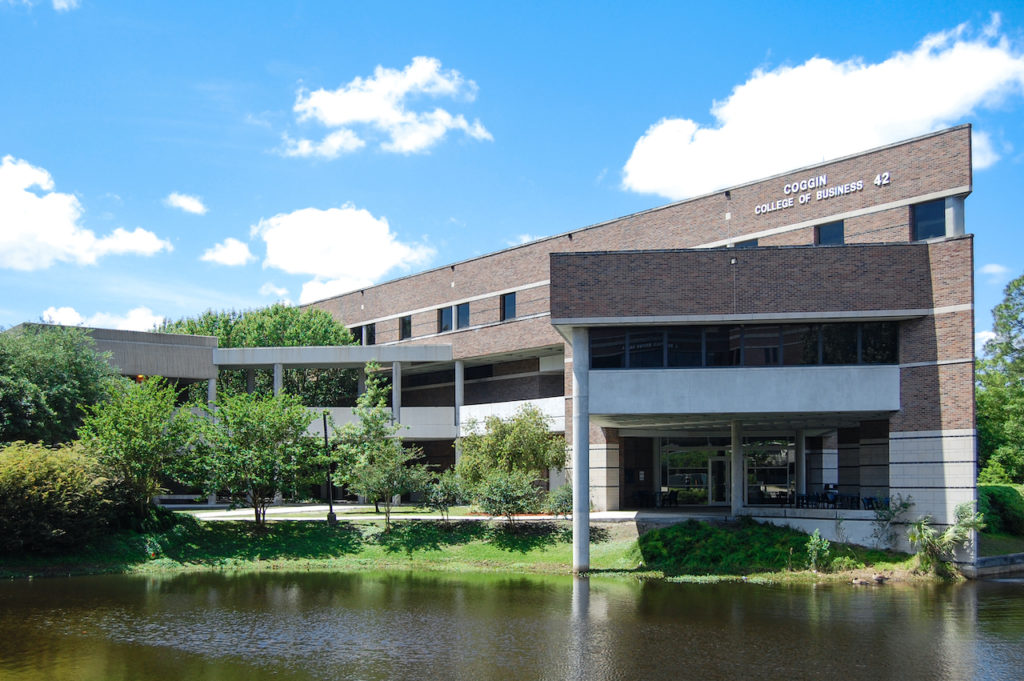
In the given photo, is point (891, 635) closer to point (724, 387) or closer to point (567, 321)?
point (724, 387)

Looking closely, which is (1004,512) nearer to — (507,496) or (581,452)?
(581,452)

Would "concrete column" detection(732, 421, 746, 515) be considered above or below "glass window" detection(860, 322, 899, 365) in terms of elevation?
below

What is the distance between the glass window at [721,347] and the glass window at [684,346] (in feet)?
1.07

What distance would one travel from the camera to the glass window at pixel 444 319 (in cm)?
5162

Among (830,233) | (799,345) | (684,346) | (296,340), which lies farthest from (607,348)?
(296,340)

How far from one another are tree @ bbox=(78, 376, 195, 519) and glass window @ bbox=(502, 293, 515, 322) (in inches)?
712

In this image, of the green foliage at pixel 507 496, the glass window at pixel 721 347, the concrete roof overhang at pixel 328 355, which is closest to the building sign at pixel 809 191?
the glass window at pixel 721 347

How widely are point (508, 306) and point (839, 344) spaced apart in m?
21.8

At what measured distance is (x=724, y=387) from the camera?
93.9 ft

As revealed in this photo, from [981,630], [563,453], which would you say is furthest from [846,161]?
[981,630]

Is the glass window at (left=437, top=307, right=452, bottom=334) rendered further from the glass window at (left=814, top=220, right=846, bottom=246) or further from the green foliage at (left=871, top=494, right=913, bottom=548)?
the green foliage at (left=871, top=494, right=913, bottom=548)

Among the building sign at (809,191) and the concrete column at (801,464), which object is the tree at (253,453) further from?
the building sign at (809,191)

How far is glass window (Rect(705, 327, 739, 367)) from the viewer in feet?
95.0

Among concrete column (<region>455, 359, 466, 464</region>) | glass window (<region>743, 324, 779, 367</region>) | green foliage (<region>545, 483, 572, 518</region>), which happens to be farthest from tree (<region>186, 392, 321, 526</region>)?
glass window (<region>743, 324, 779, 367</region>)
